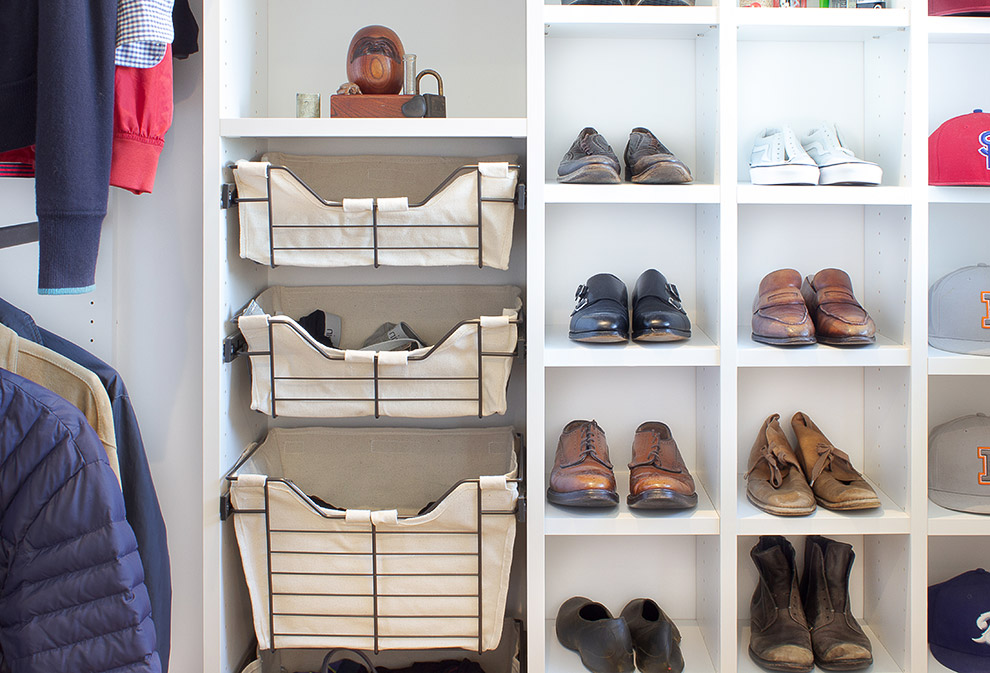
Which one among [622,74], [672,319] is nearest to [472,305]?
[672,319]

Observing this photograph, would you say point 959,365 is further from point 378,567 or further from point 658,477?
point 378,567

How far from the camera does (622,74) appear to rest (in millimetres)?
1786

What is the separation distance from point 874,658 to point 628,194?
104 cm

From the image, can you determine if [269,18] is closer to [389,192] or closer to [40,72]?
[389,192]

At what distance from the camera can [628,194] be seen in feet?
5.00

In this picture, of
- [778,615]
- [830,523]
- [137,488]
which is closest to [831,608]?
[778,615]

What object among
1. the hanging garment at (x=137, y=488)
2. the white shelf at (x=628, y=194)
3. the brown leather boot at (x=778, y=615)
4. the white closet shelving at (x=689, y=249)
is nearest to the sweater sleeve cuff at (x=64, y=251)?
the white closet shelving at (x=689, y=249)

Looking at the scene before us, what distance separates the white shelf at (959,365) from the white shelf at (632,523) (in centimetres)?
50

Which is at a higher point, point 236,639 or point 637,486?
point 637,486

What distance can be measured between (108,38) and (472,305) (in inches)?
33.7

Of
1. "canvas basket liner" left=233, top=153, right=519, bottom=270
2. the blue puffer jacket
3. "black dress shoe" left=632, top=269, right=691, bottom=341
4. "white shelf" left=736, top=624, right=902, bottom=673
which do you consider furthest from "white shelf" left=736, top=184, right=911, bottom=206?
the blue puffer jacket

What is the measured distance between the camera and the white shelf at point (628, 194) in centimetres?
152

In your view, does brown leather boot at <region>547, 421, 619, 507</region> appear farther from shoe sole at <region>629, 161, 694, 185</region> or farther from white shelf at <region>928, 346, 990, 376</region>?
white shelf at <region>928, 346, 990, 376</region>

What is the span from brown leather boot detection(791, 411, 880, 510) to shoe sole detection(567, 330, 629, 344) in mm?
469
